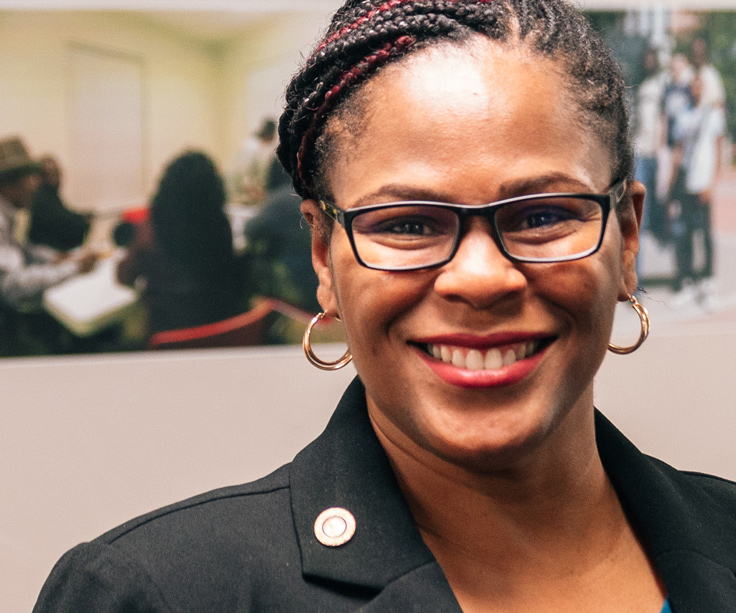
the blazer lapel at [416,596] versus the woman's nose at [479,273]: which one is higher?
→ the woman's nose at [479,273]

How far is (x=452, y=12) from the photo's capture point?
3.89 ft

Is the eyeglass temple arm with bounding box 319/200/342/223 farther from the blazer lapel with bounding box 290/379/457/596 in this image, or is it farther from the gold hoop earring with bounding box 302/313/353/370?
the blazer lapel with bounding box 290/379/457/596

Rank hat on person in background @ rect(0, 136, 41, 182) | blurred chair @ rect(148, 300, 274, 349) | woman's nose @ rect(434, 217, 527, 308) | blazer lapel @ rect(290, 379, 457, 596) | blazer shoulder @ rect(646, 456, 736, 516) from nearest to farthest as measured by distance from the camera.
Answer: woman's nose @ rect(434, 217, 527, 308) → blazer lapel @ rect(290, 379, 457, 596) → blazer shoulder @ rect(646, 456, 736, 516) → hat on person in background @ rect(0, 136, 41, 182) → blurred chair @ rect(148, 300, 274, 349)

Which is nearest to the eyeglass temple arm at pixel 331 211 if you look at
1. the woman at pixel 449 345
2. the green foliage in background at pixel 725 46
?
the woman at pixel 449 345

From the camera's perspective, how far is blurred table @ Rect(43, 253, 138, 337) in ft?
6.86

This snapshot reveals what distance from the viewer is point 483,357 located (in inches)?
43.7

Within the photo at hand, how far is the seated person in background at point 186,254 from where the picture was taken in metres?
2.13

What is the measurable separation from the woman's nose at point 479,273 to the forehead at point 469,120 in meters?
0.08

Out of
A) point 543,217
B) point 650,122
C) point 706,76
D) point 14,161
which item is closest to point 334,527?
point 543,217

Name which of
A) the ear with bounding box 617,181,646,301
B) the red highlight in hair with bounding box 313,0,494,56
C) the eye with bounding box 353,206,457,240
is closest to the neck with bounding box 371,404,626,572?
the ear with bounding box 617,181,646,301

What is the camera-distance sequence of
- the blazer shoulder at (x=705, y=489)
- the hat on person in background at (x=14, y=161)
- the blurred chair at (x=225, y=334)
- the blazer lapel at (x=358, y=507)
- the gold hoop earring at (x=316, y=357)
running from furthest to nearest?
the blurred chair at (x=225, y=334)
the hat on person in background at (x=14, y=161)
the blazer shoulder at (x=705, y=489)
the gold hoop earring at (x=316, y=357)
the blazer lapel at (x=358, y=507)

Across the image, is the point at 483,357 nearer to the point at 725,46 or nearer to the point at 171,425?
the point at 171,425

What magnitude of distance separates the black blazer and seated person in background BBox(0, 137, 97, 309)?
104 cm

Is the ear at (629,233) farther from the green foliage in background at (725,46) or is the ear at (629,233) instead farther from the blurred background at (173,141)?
the green foliage in background at (725,46)
